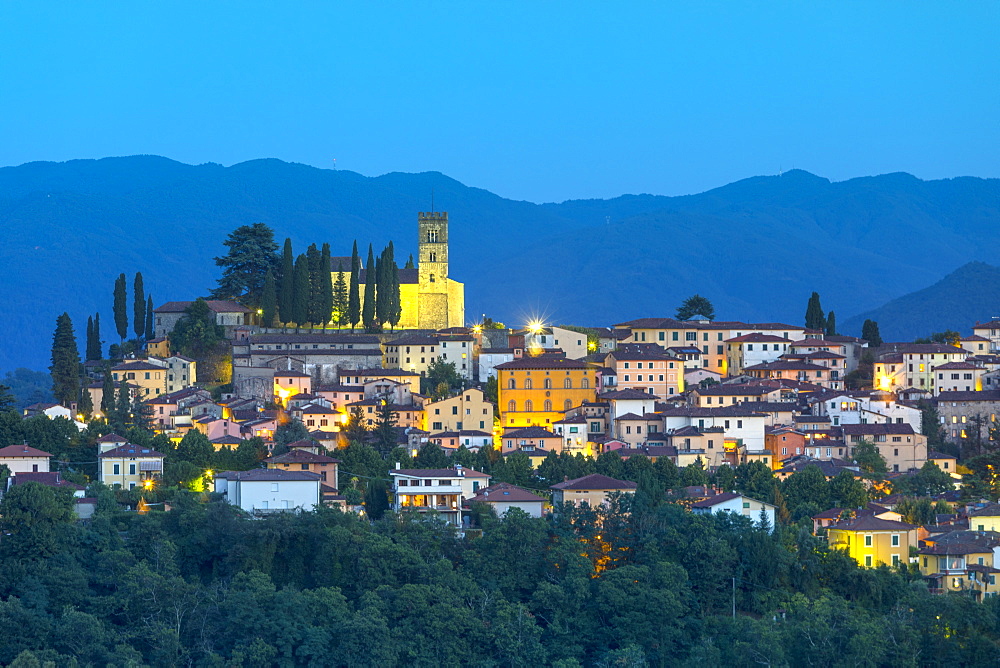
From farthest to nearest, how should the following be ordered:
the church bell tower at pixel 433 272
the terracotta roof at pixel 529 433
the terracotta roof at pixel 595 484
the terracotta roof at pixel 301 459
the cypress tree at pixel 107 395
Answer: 1. the church bell tower at pixel 433 272
2. the cypress tree at pixel 107 395
3. the terracotta roof at pixel 529 433
4. the terracotta roof at pixel 301 459
5. the terracotta roof at pixel 595 484

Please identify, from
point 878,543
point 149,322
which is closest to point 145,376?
point 149,322

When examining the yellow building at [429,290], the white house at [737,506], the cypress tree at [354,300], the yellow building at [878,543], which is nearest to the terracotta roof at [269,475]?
the white house at [737,506]

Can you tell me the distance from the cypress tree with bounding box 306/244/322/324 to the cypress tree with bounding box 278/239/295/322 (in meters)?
0.79

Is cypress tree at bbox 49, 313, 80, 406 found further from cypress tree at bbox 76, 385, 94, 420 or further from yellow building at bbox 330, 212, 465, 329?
yellow building at bbox 330, 212, 465, 329

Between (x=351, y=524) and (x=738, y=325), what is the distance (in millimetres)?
25777

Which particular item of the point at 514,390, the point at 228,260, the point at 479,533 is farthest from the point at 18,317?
the point at 479,533

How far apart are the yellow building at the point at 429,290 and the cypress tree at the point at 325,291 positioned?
7.86 ft

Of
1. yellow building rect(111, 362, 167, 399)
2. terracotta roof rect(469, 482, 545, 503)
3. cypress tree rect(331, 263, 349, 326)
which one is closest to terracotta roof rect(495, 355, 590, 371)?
cypress tree rect(331, 263, 349, 326)

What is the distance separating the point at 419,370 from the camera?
2248 inches

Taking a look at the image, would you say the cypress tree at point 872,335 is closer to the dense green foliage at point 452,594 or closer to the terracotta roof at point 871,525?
the terracotta roof at point 871,525

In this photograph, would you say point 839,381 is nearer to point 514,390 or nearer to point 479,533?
point 514,390

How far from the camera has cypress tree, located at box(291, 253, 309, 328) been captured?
58.7 metres

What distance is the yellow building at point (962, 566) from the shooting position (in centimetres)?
3834

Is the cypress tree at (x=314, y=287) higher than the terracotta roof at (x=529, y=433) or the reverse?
higher
